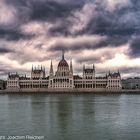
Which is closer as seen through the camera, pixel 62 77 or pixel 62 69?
pixel 62 77

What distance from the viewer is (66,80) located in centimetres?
14950

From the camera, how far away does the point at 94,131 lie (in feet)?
92.6

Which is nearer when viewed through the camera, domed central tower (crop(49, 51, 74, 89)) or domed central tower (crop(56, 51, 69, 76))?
domed central tower (crop(49, 51, 74, 89))

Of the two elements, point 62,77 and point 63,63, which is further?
point 63,63

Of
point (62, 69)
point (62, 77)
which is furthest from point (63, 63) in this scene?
point (62, 77)

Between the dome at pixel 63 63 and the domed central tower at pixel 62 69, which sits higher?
the dome at pixel 63 63

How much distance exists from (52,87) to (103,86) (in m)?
22.3

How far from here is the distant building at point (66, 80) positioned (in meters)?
150

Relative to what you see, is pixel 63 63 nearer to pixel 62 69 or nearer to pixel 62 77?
pixel 62 69

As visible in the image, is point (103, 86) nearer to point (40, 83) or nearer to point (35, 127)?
point (40, 83)

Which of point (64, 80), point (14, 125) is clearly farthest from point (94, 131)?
point (64, 80)

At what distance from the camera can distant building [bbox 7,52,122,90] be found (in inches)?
5901

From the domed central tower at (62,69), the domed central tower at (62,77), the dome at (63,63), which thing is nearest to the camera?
the domed central tower at (62,77)

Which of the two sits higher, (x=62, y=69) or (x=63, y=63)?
(x=63, y=63)
